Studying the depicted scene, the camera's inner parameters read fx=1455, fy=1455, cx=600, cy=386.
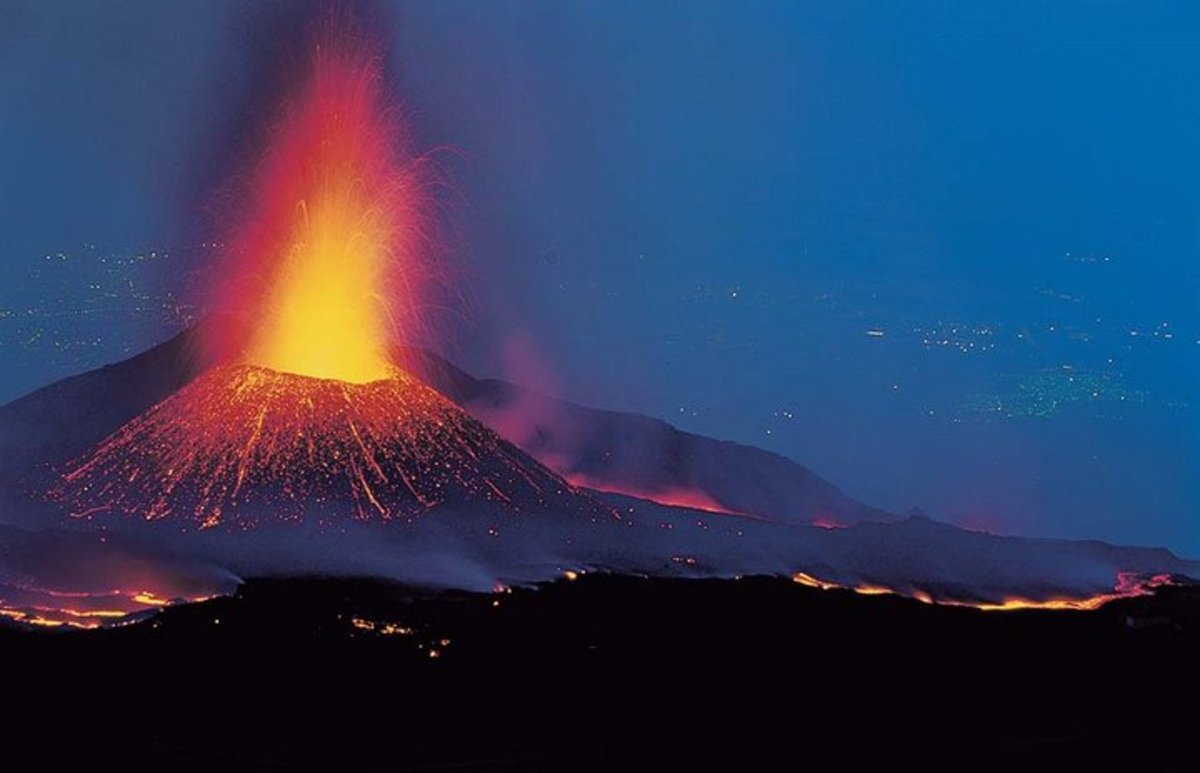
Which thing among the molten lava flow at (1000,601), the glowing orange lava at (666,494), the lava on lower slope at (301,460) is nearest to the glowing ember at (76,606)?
the lava on lower slope at (301,460)

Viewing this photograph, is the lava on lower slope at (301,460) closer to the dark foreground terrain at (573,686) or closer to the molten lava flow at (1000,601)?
the dark foreground terrain at (573,686)

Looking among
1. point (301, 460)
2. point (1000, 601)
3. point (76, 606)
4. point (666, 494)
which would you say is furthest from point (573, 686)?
point (666, 494)

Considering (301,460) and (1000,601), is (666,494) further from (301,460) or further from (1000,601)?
(301,460)

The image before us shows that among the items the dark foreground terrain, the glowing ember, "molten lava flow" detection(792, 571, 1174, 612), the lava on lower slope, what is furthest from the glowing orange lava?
the glowing ember

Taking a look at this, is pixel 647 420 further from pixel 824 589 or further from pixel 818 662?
pixel 818 662

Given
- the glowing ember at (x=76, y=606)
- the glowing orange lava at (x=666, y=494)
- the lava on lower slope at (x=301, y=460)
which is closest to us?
the glowing ember at (x=76, y=606)

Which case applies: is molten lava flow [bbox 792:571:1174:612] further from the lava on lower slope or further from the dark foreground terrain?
the lava on lower slope

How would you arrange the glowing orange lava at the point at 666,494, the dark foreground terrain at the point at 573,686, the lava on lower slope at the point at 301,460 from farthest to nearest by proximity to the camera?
1. the glowing orange lava at the point at 666,494
2. the lava on lower slope at the point at 301,460
3. the dark foreground terrain at the point at 573,686

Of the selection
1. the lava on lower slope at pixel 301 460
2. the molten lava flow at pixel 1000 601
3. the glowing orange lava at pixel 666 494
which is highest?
the glowing orange lava at pixel 666 494
